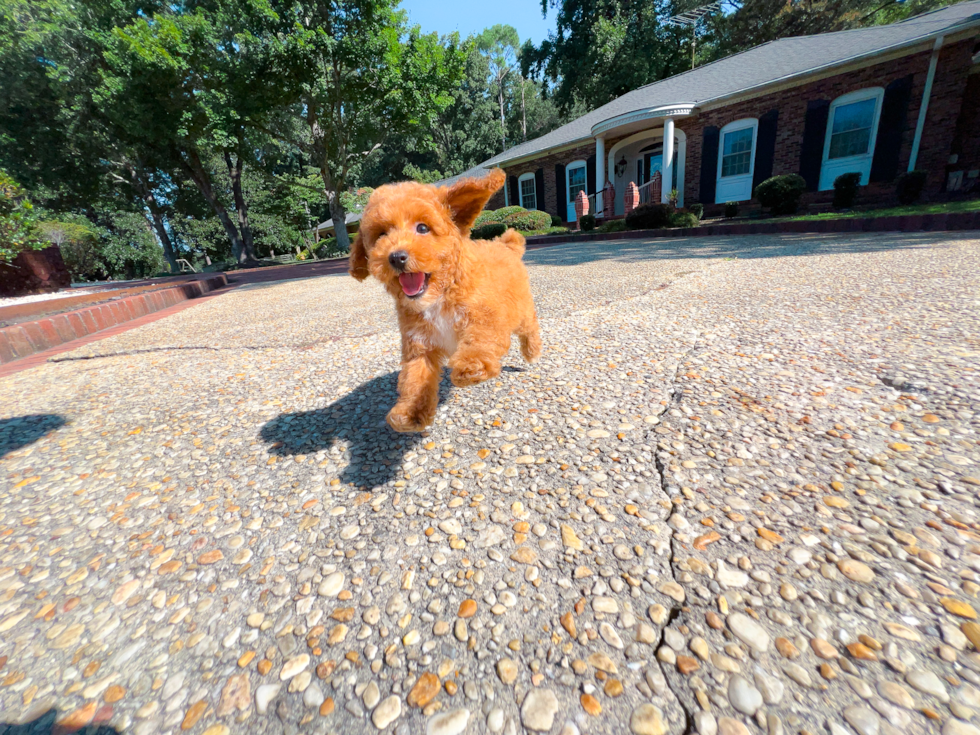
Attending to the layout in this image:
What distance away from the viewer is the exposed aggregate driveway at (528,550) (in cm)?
110

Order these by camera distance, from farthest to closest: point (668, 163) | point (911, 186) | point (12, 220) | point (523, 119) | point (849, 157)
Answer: point (523, 119) → point (668, 163) → point (849, 157) → point (911, 186) → point (12, 220)

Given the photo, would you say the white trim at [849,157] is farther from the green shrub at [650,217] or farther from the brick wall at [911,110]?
the green shrub at [650,217]

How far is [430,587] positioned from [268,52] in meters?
20.5

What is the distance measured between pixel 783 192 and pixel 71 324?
17125mm

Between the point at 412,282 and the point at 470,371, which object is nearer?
the point at 470,371

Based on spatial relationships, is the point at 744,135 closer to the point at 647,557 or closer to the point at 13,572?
the point at 647,557

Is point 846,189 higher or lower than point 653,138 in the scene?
lower

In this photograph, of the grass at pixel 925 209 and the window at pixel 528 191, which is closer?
the grass at pixel 925 209

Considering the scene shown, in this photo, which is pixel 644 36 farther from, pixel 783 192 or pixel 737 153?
pixel 783 192

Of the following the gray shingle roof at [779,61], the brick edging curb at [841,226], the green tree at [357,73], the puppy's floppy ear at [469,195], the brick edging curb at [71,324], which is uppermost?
the green tree at [357,73]

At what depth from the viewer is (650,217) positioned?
13906 millimetres

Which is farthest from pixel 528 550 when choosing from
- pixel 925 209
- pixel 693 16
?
pixel 693 16

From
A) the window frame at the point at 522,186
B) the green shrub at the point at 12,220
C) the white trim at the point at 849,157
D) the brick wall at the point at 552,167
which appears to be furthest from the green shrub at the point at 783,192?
the green shrub at the point at 12,220

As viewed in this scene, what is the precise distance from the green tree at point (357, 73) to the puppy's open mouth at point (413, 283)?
1848cm
